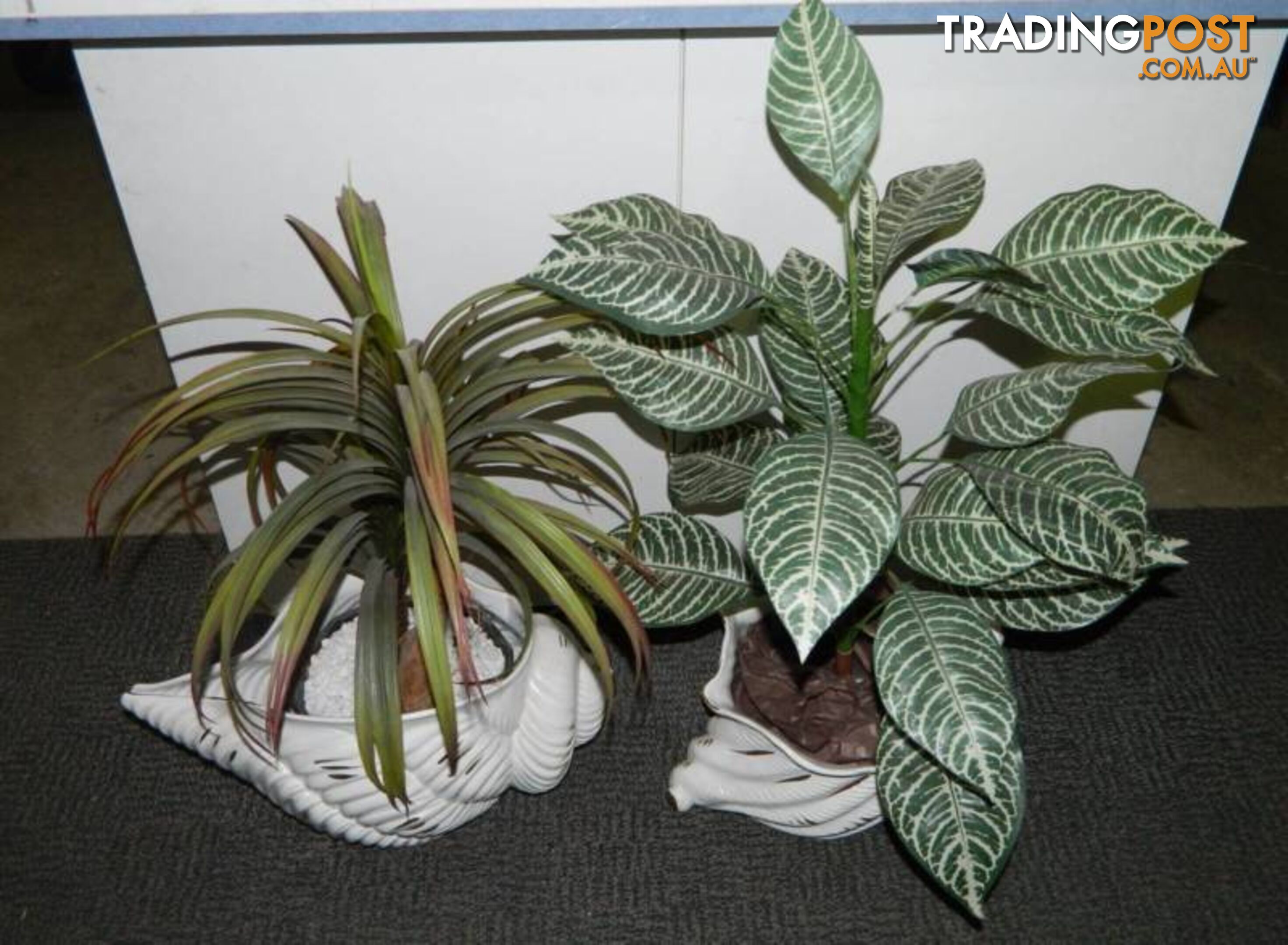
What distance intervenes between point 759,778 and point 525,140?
2.79 ft

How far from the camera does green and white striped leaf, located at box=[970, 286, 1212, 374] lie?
1172 millimetres

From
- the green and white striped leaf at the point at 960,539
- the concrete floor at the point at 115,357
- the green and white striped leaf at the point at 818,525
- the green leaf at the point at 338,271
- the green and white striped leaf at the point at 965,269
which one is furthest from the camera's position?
the concrete floor at the point at 115,357

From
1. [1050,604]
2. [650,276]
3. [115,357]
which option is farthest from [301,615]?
[115,357]

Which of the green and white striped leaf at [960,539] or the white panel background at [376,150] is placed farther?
the white panel background at [376,150]

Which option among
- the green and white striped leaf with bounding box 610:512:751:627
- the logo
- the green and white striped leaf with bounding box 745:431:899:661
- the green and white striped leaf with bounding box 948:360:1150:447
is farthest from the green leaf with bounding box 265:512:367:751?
the logo

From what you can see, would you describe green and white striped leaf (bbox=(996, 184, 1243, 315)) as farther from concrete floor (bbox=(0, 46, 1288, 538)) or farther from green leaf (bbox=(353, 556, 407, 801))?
concrete floor (bbox=(0, 46, 1288, 538))

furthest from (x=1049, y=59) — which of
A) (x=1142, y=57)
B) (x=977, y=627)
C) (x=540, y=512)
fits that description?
(x=540, y=512)

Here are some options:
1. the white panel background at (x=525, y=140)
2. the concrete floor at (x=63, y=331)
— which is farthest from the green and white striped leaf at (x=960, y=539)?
the concrete floor at (x=63, y=331)

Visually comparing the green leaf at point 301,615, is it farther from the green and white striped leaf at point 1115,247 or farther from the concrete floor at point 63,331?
the concrete floor at point 63,331

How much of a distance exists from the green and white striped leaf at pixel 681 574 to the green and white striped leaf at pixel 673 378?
19 cm

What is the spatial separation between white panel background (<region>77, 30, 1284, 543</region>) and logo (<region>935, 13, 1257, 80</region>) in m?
0.02

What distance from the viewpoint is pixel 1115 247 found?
3.87ft

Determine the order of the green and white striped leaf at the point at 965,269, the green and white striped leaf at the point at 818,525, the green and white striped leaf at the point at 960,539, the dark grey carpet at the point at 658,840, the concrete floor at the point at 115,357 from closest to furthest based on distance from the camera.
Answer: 1. the green and white striped leaf at the point at 818,525
2. the green and white striped leaf at the point at 965,269
3. the green and white striped leaf at the point at 960,539
4. the dark grey carpet at the point at 658,840
5. the concrete floor at the point at 115,357

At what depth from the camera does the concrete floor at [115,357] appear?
2.21 metres
